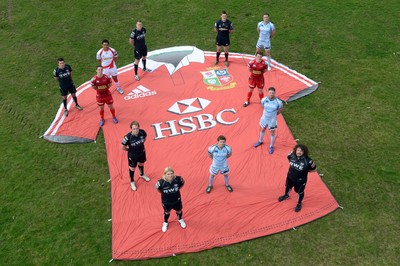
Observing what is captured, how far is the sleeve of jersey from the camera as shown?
1301 cm

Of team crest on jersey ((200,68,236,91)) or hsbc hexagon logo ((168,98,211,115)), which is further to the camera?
team crest on jersey ((200,68,236,91))

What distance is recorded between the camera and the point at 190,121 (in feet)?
44.0

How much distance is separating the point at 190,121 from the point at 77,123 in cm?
416

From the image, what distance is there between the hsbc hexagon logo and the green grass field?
2987 mm

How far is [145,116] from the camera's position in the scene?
1373 centimetres

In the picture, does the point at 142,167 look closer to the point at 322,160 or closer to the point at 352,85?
the point at 322,160

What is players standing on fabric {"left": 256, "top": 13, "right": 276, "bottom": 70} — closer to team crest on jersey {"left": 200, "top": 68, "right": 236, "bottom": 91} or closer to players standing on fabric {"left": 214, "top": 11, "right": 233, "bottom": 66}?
players standing on fabric {"left": 214, "top": 11, "right": 233, "bottom": 66}

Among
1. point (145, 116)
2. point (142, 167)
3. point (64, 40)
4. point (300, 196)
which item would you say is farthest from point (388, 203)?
point (64, 40)

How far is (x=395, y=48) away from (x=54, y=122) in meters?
15.0

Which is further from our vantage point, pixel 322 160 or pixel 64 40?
pixel 64 40

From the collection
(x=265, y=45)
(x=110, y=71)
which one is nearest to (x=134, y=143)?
(x=110, y=71)

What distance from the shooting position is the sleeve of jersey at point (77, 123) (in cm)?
1301

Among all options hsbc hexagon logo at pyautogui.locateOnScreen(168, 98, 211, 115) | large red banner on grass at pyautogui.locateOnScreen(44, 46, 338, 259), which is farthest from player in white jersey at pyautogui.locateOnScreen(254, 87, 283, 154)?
hsbc hexagon logo at pyautogui.locateOnScreen(168, 98, 211, 115)

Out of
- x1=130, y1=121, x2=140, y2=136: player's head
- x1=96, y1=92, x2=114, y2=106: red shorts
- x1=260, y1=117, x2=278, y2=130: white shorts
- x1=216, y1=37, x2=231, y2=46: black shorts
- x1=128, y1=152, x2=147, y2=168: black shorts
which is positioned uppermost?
x1=216, y1=37, x2=231, y2=46: black shorts
